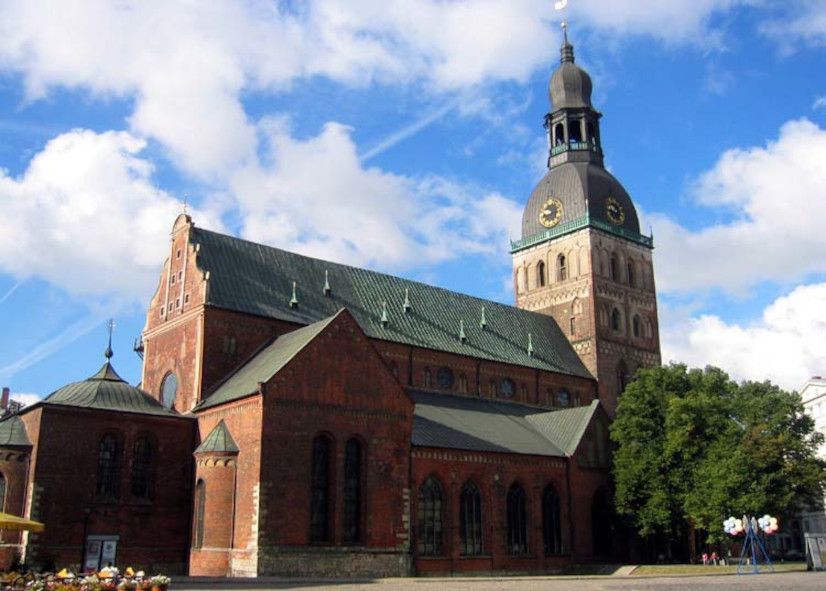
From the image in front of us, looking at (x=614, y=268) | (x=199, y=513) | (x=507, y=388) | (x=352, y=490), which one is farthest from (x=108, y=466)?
(x=614, y=268)

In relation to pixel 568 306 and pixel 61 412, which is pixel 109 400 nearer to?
pixel 61 412

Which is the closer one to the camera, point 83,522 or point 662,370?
point 83,522

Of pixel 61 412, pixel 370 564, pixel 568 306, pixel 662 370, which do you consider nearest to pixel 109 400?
pixel 61 412

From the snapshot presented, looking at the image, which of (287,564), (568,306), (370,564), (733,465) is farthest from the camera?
(568,306)

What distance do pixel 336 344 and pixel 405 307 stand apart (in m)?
15.6

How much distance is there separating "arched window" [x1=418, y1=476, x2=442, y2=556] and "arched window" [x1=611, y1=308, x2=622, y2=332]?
27459 mm

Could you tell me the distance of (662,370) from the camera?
5306 cm

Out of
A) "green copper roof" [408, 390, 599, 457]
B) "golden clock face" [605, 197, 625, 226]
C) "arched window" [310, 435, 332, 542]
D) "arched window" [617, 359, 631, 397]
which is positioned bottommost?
"arched window" [310, 435, 332, 542]

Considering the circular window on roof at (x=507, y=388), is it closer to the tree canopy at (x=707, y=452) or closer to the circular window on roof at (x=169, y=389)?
the tree canopy at (x=707, y=452)

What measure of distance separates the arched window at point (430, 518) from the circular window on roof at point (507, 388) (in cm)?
1458

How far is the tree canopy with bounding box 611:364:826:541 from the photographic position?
4722cm

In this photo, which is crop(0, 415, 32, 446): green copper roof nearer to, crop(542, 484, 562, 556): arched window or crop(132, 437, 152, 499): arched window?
crop(132, 437, 152, 499): arched window

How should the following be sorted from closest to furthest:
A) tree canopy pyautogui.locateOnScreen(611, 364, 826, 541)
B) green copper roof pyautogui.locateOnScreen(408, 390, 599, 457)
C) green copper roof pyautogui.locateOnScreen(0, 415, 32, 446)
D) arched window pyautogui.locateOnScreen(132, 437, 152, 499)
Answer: green copper roof pyautogui.locateOnScreen(0, 415, 32, 446), arched window pyautogui.locateOnScreen(132, 437, 152, 499), green copper roof pyautogui.locateOnScreen(408, 390, 599, 457), tree canopy pyautogui.locateOnScreen(611, 364, 826, 541)

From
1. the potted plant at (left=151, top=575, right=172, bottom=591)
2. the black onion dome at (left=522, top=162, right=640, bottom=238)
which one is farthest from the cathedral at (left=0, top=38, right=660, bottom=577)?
the potted plant at (left=151, top=575, right=172, bottom=591)
